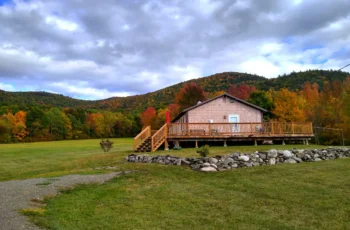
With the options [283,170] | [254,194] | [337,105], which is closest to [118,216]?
[254,194]

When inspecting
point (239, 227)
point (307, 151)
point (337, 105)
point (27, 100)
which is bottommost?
point (239, 227)

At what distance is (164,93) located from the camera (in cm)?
9331

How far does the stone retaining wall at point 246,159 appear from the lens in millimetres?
11523

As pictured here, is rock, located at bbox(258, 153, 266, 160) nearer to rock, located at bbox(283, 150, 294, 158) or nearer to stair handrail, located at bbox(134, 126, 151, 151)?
rock, located at bbox(283, 150, 294, 158)

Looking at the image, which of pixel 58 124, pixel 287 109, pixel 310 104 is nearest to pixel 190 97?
pixel 310 104

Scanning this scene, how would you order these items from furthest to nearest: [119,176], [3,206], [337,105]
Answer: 1. [337,105]
2. [119,176]
3. [3,206]

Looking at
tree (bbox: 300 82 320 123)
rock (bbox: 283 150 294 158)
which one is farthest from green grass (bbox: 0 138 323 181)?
tree (bbox: 300 82 320 123)

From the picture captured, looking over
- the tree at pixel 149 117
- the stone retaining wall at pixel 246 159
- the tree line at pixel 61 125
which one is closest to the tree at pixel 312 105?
the tree at pixel 149 117

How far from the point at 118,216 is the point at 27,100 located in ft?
305

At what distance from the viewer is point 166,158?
A: 13.0 metres

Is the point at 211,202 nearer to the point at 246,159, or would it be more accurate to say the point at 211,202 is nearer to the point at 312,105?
the point at 246,159

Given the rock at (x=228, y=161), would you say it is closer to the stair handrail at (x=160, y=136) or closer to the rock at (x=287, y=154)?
the rock at (x=287, y=154)

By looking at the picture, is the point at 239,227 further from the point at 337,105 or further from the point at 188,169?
the point at 337,105

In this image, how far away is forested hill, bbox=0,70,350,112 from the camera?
2585 inches
